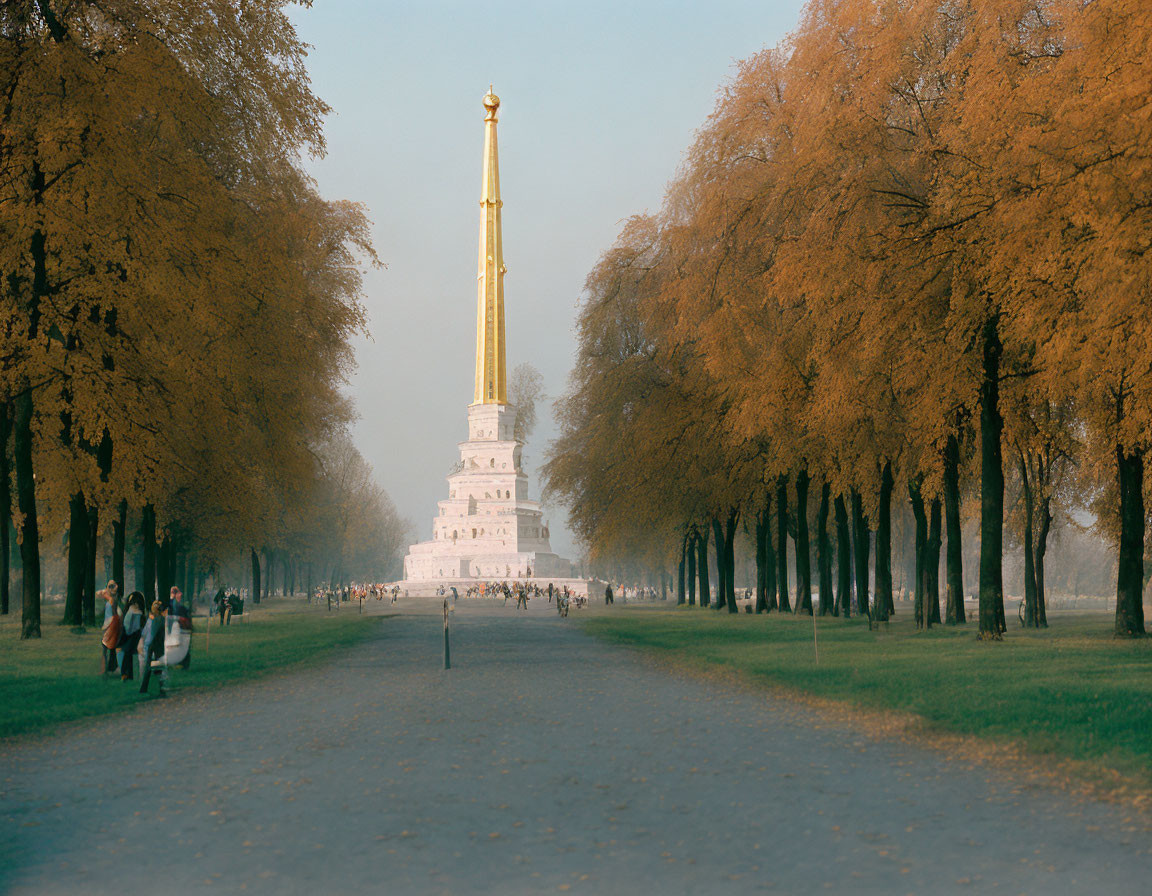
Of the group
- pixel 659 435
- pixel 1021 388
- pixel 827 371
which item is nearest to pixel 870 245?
pixel 827 371

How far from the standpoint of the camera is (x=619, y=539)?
4744 cm

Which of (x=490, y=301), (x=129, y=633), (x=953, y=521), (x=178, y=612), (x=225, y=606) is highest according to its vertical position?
(x=490, y=301)

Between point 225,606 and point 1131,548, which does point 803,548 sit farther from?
point 225,606

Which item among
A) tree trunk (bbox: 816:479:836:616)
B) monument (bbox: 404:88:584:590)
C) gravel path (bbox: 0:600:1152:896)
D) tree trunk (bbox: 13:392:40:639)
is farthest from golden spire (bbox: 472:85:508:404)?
gravel path (bbox: 0:600:1152:896)

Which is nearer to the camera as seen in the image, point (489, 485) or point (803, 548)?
point (803, 548)

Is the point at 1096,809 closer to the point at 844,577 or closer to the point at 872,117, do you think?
the point at 872,117

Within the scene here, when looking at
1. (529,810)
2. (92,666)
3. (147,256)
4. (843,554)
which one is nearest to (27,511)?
(92,666)

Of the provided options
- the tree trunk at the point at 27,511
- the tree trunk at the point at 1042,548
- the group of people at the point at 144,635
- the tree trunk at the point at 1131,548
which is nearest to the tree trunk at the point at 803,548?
the tree trunk at the point at 1042,548

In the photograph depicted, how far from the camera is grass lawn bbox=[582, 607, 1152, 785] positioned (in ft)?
42.2

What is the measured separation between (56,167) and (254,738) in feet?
45.4

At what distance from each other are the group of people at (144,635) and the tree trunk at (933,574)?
19.5 m

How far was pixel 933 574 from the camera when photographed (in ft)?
107

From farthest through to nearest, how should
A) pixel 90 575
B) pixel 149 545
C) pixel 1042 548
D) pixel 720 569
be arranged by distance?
pixel 720 569 < pixel 1042 548 < pixel 90 575 < pixel 149 545

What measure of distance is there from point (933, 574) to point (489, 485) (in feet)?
262
